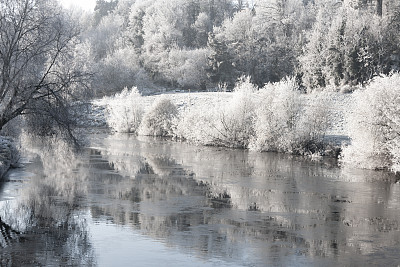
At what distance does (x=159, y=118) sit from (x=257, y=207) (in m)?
30.1

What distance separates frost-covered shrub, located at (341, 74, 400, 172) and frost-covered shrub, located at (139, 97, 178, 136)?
2139 cm

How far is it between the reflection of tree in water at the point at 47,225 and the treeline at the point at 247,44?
2802 cm

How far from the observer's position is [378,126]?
28.6 metres

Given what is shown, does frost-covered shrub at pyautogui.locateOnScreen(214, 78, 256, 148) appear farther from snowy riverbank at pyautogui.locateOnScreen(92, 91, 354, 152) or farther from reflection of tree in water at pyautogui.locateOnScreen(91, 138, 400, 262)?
reflection of tree in water at pyautogui.locateOnScreen(91, 138, 400, 262)

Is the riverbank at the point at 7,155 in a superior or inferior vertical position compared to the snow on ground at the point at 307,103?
inferior

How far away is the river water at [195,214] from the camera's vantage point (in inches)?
538

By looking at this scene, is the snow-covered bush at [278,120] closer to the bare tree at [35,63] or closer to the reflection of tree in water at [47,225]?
the reflection of tree in water at [47,225]

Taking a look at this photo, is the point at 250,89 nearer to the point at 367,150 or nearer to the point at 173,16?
the point at 367,150

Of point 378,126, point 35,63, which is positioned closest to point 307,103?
point 378,126

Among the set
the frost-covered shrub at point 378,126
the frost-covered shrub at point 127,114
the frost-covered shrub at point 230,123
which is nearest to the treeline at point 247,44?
the frost-covered shrub at point 127,114

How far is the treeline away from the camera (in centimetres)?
5394

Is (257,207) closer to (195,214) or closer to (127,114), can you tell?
(195,214)

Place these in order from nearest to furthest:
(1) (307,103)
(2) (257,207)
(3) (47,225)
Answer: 1. (3) (47,225)
2. (2) (257,207)
3. (1) (307,103)

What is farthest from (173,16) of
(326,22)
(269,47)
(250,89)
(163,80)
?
(250,89)
